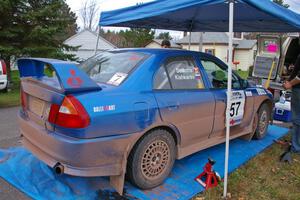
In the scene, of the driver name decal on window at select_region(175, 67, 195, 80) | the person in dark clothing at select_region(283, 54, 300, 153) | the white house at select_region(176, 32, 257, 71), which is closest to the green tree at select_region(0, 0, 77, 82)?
the driver name decal on window at select_region(175, 67, 195, 80)

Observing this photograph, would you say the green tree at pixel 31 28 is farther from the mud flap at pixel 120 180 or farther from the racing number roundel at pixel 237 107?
the mud flap at pixel 120 180

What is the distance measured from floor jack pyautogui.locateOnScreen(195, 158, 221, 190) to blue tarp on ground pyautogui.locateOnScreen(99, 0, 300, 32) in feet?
6.38

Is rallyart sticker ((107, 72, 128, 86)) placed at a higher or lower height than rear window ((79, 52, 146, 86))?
lower

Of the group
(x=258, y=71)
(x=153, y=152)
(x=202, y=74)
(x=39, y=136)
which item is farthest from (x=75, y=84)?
(x=258, y=71)

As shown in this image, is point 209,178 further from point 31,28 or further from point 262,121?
point 31,28

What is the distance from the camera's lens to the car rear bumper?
307 cm

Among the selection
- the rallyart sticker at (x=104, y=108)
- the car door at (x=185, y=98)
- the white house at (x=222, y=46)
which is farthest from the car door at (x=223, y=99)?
the white house at (x=222, y=46)

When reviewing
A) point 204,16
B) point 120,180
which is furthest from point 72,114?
point 204,16

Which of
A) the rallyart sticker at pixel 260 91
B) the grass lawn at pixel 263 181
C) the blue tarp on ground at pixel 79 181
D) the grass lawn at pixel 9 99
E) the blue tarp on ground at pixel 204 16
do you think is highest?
the blue tarp on ground at pixel 204 16

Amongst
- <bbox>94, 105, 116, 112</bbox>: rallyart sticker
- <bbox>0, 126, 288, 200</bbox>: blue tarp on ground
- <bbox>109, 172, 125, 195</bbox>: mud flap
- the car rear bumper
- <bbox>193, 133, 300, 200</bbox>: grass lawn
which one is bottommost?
<bbox>193, 133, 300, 200</bbox>: grass lawn

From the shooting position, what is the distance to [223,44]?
36.8 metres

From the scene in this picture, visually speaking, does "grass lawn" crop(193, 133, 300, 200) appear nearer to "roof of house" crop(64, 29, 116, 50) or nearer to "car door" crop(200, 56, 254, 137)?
"car door" crop(200, 56, 254, 137)

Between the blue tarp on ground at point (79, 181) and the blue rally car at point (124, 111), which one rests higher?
the blue rally car at point (124, 111)

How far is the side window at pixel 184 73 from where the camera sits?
3.95m
